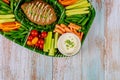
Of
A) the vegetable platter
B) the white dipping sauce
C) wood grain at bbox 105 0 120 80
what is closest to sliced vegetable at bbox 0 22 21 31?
the vegetable platter

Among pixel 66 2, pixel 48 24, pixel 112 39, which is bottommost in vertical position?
pixel 112 39

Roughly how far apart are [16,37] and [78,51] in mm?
325

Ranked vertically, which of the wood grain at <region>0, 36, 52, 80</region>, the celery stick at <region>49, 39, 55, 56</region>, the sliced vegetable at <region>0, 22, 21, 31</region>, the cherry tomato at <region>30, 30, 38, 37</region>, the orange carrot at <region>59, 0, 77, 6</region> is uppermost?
the orange carrot at <region>59, 0, 77, 6</region>

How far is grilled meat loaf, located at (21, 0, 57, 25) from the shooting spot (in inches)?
67.3

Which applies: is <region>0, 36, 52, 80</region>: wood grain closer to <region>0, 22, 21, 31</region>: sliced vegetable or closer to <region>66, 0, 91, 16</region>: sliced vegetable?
<region>0, 22, 21, 31</region>: sliced vegetable

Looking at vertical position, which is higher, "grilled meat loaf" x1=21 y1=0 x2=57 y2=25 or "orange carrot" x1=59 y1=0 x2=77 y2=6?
"orange carrot" x1=59 y1=0 x2=77 y2=6

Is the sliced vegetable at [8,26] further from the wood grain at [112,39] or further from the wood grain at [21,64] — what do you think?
the wood grain at [112,39]

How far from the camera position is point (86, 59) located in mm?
1849

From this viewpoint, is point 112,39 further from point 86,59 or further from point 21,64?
point 21,64

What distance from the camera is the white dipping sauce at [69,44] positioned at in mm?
1705

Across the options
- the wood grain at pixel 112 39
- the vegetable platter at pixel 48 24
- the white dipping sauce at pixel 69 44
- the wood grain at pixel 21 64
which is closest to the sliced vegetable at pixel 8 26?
the vegetable platter at pixel 48 24

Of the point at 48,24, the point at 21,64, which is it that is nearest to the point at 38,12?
the point at 48,24

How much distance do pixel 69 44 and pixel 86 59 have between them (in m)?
0.19

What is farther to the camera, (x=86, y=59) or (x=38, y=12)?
(x=86, y=59)
